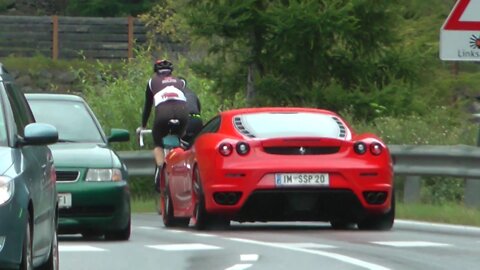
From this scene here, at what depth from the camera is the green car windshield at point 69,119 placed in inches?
707

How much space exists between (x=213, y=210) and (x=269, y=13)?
10.9 m

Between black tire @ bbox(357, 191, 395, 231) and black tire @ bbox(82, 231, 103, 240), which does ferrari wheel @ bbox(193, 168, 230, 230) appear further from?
black tire @ bbox(357, 191, 395, 231)

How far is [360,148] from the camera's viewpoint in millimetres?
17609

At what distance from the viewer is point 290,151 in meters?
17.5

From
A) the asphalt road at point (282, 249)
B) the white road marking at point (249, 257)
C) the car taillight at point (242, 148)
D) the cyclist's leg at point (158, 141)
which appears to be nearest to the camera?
the asphalt road at point (282, 249)

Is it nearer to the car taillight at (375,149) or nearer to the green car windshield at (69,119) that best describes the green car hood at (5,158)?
the green car windshield at (69,119)

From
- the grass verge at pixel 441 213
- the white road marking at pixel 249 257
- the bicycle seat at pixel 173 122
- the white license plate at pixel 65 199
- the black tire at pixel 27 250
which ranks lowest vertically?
the grass verge at pixel 441 213

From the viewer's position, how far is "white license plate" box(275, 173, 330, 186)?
682 inches

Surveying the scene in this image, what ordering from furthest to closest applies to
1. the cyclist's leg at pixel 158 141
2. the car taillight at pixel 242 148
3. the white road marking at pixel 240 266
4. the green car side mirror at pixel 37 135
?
the cyclist's leg at pixel 158 141, the car taillight at pixel 242 148, the white road marking at pixel 240 266, the green car side mirror at pixel 37 135

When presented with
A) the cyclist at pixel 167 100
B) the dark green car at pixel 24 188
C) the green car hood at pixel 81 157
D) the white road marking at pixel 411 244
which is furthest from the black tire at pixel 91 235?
the dark green car at pixel 24 188

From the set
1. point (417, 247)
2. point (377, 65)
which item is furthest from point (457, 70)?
point (417, 247)

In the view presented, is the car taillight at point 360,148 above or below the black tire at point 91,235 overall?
above

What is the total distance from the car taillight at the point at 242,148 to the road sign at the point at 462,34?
11.8 ft

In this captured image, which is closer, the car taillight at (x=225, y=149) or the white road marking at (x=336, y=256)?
the white road marking at (x=336, y=256)
